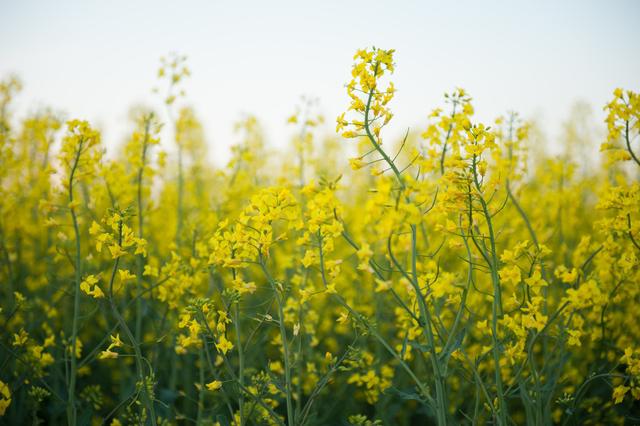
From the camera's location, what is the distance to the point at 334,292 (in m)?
2.24

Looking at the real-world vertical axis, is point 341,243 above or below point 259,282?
above

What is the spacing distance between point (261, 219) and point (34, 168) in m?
5.16

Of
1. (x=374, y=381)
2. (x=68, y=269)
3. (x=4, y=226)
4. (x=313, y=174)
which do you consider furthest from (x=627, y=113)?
(x=68, y=269)

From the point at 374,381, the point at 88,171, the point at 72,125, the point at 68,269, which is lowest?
the point at 374,381

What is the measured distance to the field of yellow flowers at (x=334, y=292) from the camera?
2.30 meters

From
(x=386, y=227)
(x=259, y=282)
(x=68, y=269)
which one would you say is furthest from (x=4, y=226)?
(x=386, y=227)

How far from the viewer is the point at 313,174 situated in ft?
17.8

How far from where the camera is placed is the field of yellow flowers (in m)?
2.30

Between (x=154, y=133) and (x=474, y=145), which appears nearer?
(x=474, y=145)

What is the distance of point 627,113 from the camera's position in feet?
9.52

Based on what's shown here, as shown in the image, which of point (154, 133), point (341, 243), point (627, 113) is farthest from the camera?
point (341, 243)

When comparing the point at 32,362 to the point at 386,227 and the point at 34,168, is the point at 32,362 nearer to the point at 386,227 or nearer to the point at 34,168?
the point at 386,227

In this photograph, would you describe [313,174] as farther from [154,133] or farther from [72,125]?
[72,125]

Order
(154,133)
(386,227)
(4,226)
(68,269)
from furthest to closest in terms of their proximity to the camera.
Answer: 1. (68,269)
2. (4,226)
3. (154,133)
4. (386,227)
